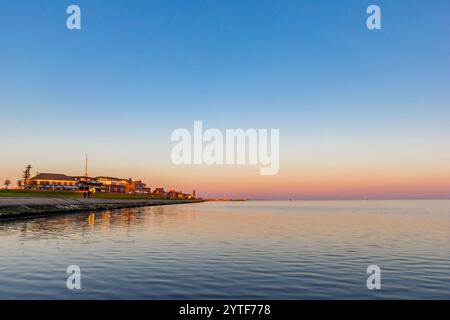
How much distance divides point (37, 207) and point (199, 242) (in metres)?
51.0

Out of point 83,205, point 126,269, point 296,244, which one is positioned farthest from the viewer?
point 83,205

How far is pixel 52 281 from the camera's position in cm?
2070

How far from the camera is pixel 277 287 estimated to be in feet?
66.8

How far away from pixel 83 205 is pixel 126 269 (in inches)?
3487

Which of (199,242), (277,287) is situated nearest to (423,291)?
(277,287)
